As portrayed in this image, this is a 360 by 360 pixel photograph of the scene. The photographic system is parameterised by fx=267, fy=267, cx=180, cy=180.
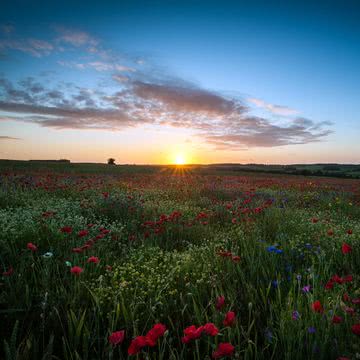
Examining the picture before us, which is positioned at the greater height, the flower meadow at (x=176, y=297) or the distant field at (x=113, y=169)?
the distant field at (x=113, y=169)

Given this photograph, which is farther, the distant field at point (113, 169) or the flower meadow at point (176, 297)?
the distant field at point (113, 169)

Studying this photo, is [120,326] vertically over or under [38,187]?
under

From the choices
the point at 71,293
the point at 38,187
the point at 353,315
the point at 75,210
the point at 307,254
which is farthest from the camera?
the point at 38,187

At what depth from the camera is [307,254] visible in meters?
3.93

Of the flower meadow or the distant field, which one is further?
the distant field

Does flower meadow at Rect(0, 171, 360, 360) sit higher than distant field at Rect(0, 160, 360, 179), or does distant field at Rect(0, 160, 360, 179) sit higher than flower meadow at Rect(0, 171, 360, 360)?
distant field at Rect(0, 160, 360, 179)

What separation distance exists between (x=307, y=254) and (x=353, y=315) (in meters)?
1.81

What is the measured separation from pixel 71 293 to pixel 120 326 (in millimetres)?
618

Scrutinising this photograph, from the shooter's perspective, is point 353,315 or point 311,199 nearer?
point 353,315

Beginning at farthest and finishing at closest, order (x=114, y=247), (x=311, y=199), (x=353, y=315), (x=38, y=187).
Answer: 1. (x=311, y=199)
2. (x=38, y=187)
3. (x=114, y=247)
4. (x=353, y=315)

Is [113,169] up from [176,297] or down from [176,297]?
up

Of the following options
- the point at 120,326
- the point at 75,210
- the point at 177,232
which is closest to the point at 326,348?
the point at 120,326

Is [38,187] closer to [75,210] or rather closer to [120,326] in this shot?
[75,210]

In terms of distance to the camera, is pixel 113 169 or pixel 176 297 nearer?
pixel 176 297
